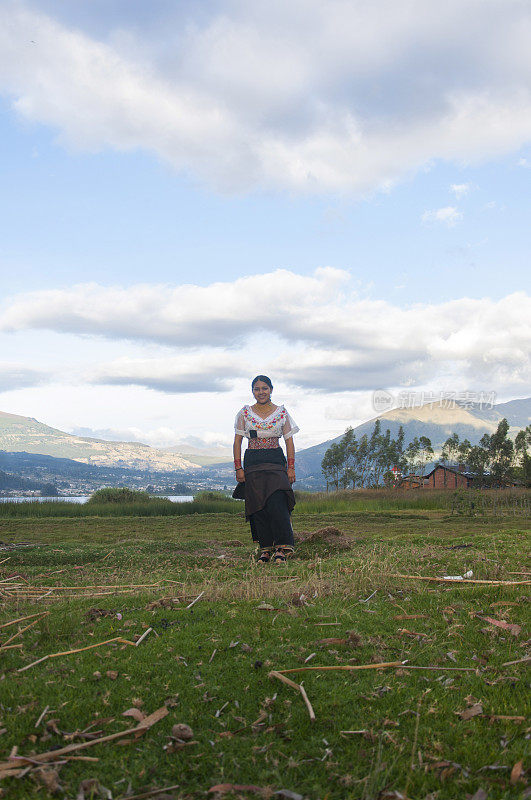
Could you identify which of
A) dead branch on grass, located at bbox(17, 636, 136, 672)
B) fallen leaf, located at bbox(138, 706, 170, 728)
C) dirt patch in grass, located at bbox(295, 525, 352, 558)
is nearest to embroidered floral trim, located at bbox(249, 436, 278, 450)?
dirt patch in grass, located at bbox(295, 525, 352, 558)

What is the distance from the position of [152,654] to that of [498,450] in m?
87.0

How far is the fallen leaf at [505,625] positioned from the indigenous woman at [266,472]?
474cm

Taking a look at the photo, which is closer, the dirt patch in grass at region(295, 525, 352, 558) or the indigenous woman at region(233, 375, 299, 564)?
the indigenous woman at region(233, 375, 299, 564)

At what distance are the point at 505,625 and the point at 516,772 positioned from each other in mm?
2248

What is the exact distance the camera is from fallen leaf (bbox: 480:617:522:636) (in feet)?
14.6

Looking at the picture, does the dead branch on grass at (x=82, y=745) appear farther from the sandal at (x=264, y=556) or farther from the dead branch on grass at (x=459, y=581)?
the sandal at (x=264, y=556)

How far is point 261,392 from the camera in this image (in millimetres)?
10102

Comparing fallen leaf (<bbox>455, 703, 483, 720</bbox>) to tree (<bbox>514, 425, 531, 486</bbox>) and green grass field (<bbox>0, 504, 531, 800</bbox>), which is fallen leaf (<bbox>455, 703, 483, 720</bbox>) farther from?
tree (<bbox>514, 425, 531, 486</bbox>)

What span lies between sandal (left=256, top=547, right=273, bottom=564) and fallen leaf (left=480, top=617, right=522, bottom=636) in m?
4.77

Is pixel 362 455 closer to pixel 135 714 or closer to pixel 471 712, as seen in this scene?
pixel 471 712

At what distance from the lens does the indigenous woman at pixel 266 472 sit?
31.3ft

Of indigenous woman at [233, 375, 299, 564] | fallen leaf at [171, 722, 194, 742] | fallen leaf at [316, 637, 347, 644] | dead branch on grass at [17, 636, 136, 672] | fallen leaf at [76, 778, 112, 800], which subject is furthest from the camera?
indigenous woman at [233, 375, 299, 564]

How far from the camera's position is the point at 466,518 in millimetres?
19406

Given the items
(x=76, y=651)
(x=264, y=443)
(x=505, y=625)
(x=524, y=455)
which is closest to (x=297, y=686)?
(x=76, y=651)
